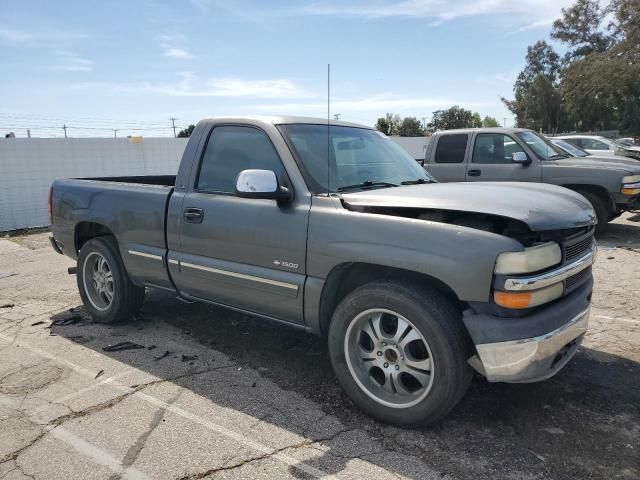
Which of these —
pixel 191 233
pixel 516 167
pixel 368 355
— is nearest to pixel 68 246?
pixel 191 233

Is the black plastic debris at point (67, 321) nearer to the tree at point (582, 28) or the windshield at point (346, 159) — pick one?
the windshield at point (346, 159)

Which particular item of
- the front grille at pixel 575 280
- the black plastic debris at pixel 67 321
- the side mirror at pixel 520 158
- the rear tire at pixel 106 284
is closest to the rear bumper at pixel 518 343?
the front grille at pixel 575 280

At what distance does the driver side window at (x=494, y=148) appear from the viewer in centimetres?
886

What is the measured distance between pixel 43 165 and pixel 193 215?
31.9 feet

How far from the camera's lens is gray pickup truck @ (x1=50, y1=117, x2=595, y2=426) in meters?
2.72

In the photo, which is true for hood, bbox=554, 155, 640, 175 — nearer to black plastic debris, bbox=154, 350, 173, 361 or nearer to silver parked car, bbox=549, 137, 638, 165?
silver parked car, bbox=549, 137, 638, 165

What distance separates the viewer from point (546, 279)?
9.05ft

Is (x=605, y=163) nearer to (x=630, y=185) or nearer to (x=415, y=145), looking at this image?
(x=630, y=185)

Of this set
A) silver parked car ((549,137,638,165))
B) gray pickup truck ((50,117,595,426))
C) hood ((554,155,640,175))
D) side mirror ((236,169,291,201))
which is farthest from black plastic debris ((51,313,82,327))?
silver parked car ((549,137,638,165))

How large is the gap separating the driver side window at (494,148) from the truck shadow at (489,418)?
5492 mm

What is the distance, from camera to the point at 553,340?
276 centimetres

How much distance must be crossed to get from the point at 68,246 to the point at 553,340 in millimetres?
4713

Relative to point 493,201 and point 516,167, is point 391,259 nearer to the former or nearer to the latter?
point 493,201

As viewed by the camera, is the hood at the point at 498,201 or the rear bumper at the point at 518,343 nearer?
the rear bumper at the point at 518,343
